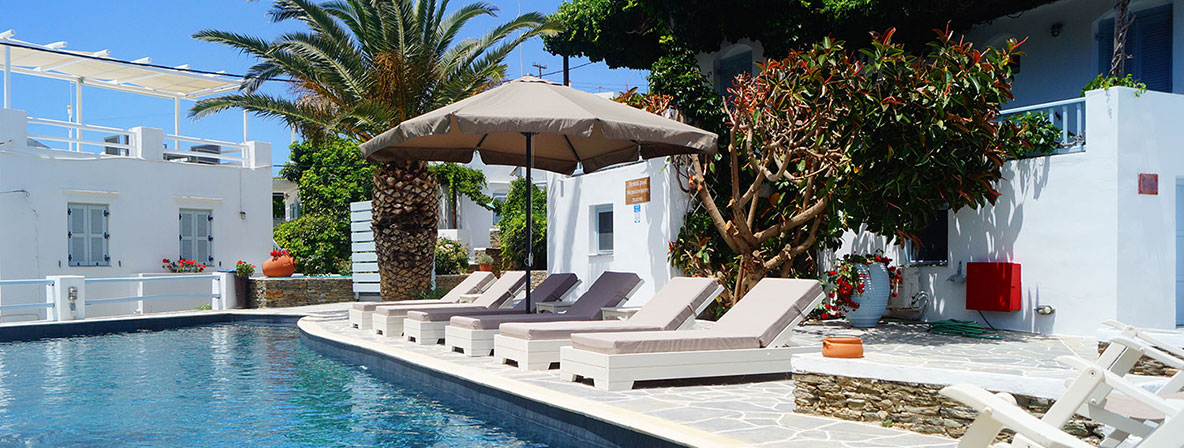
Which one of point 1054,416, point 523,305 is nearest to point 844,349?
point 1054,416

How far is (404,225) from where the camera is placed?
58.6ft

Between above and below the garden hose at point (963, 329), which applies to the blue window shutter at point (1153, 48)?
above

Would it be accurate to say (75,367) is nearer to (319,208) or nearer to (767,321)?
(767,321)

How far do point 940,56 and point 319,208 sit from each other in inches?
928

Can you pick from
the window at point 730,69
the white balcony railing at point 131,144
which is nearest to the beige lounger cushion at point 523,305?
the window at point 730,69

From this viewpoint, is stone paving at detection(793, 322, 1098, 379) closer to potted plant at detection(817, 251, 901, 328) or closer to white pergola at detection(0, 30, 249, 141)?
potted plant at detection(817, 251, 901, 328)

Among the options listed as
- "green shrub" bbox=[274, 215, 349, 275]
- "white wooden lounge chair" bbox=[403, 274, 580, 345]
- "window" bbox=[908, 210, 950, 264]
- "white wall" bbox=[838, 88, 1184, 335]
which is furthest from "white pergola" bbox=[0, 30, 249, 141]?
"white wall" bbox=[838, 88, 1184, 335]

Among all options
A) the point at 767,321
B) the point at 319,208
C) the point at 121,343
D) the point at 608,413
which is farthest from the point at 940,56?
the point at 319,208

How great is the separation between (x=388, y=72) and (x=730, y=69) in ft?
22.5

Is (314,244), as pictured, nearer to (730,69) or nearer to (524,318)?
A: (730,69)

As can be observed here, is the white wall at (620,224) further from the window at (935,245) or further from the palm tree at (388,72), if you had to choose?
the window at (935,245)

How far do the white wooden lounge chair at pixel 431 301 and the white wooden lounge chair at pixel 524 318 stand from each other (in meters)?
3.36

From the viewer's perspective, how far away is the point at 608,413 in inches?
254

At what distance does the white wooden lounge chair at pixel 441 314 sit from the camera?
12.0 metres
